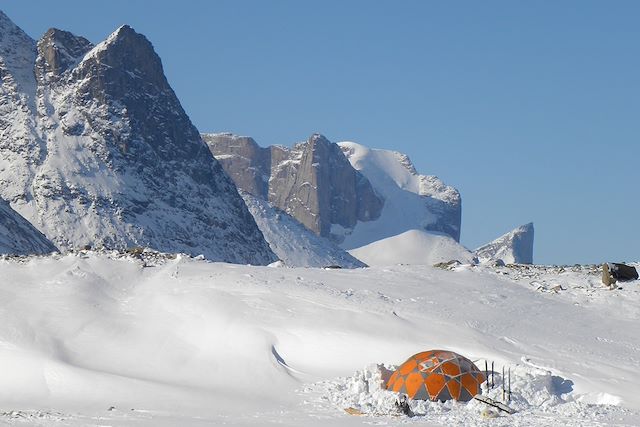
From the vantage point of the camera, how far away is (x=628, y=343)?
136ft

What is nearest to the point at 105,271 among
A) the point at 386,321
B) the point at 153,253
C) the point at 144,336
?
the point at 153,253

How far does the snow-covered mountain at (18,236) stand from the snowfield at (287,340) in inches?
3927

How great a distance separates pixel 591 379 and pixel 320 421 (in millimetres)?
10662

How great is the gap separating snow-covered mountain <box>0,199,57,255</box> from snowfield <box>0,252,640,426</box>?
327 feet

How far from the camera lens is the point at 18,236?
156m

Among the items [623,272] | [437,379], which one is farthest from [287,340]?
[623,272]

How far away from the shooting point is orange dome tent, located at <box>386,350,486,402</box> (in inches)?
1232

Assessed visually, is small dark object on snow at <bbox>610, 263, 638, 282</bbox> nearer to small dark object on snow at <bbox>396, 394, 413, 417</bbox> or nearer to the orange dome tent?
the orange dome tent

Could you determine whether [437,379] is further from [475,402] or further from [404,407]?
[404,407]

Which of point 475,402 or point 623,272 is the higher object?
point 623,272

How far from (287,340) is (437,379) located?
834cm

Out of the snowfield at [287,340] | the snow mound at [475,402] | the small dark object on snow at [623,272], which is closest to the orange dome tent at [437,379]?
the snow mound at [475,402]

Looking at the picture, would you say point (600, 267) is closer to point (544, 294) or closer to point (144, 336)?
point (544, 294)

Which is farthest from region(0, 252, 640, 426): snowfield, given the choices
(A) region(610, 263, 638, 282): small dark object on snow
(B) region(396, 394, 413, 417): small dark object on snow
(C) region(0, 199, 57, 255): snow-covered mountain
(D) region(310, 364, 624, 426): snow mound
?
(C) region(0, 199, 57, 255): snow-covered mountain
